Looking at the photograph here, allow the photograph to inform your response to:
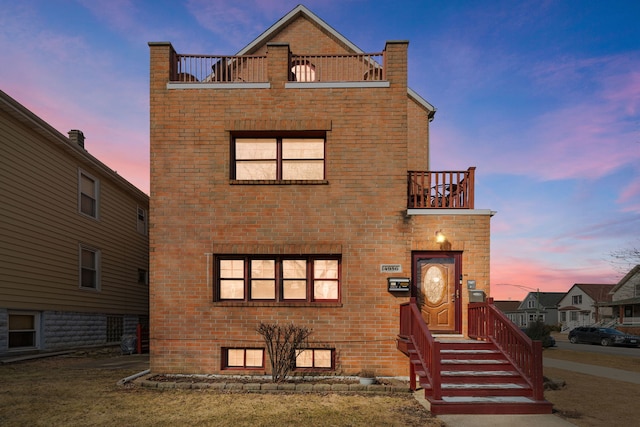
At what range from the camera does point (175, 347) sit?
1038 cm

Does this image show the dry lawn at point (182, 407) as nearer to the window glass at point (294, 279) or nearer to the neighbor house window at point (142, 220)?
the window glass at point (294, 279)

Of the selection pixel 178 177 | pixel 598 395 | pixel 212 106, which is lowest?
pixel 598 395

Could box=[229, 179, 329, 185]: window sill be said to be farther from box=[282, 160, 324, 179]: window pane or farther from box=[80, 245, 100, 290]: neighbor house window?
box=[80, 245, 100, 290]: neighbor house window

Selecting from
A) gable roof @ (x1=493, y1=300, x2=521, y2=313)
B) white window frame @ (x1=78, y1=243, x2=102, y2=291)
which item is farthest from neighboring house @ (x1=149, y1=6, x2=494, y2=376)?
gable roof @ (x1=493, y1=300, x2=521, y2=313)

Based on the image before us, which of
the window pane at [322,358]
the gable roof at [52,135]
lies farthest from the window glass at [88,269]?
the window pane at [322,358]

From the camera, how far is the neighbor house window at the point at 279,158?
1094 centimetres

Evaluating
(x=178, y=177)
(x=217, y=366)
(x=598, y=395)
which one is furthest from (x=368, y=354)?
(x=178, y=177)

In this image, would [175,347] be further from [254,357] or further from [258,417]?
[258,417]

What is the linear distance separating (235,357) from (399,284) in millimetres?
4278

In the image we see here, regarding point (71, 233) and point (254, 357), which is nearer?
point (254, 357)

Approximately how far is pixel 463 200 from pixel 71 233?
13.6 meters

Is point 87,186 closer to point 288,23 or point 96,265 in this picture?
point 96,265

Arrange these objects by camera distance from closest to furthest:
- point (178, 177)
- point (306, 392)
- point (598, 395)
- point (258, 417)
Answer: point (258, 417), point (306, 392), point (598, 395), point (178, 177)

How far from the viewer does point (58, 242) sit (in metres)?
15.1
